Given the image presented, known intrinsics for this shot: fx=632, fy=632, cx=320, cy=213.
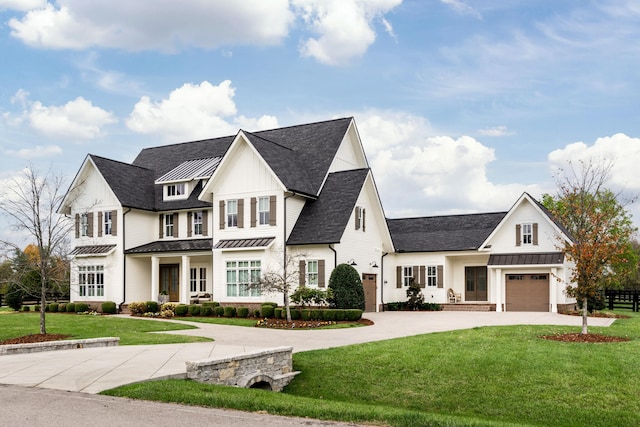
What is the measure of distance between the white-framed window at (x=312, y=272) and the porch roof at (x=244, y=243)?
7.33ft

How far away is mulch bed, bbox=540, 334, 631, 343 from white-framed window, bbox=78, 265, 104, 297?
25.4 metres

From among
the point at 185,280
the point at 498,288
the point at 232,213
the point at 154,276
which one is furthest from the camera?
the point at 154,276

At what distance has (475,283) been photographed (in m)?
36.9

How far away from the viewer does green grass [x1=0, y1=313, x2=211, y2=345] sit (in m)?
19.8

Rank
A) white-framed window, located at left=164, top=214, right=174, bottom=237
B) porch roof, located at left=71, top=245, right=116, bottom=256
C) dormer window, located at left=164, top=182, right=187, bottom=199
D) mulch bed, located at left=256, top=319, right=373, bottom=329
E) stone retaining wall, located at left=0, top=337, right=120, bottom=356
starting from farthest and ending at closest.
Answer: white-framed window, located at left=164, top=214, right=174, bottom=237 < dormer window, located at left=164, top=182, right=187, bottom=199 < porch roof, located at left=71, top=245, right=116, bottom=256 < mulch bed, located at left=256, top=319, right=373, bottom=329 < stone retaining wall, located at left=0, top=337, right=120, bottom=356

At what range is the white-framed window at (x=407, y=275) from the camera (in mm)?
37219

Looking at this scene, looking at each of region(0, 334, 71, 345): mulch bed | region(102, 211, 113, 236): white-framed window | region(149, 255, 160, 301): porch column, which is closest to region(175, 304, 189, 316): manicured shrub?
region(149, 255, 160, 301): porch column

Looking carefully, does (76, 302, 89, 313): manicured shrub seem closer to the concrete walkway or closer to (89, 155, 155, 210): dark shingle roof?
(89, 155, 155, 210): dark shingle roof

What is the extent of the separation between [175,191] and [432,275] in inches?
622

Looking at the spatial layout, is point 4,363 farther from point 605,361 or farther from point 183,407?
point 605,361

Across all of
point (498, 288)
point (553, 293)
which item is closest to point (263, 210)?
point (498, 288)

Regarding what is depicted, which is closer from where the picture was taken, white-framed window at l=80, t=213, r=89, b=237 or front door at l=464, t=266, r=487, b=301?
front door at l=464, t=266, r=487, b=301

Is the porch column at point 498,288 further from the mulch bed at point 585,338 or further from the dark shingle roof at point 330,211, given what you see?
the mulch bed at point 585,338

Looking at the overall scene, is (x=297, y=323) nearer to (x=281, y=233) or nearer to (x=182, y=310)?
(x=281, y=233)
